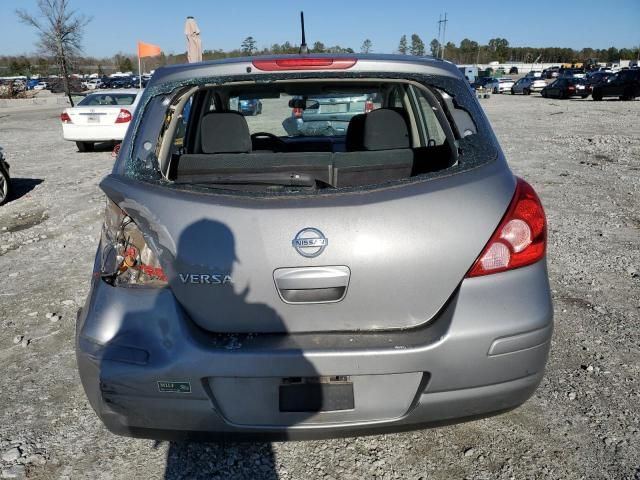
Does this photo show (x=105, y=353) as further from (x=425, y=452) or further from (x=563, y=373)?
(x=563, y=373)

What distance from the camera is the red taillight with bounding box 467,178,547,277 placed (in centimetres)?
192

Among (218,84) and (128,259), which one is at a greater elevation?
(218,84)

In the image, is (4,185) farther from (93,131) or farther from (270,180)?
(270,180)

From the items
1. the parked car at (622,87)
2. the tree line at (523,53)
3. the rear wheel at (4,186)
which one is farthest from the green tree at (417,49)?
the tree line at (523,53)

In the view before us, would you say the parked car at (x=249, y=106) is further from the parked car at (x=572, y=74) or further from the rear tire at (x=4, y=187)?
the parked car at (x=572, y=74)

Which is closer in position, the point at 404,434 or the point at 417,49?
the point at 404,434

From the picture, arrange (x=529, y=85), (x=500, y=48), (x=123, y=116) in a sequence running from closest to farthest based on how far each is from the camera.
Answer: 1. (x=123, y=116)
2. (x=529, y=85)
3. (x=500, y=48)

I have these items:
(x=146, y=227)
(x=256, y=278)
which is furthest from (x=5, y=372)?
(x=256, y=278)

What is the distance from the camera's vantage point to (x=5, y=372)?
3.23m

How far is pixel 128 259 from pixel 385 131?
1518mm

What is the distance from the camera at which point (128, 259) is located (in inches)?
78.0

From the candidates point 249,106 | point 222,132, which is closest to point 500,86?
point 249,106

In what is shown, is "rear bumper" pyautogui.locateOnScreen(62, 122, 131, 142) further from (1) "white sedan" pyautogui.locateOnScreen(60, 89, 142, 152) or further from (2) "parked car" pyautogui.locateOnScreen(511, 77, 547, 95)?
(2) "parked car" pyautogui.locateOnScreen(511, 77, 547, 95)

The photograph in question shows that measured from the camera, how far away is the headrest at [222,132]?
113 inches
